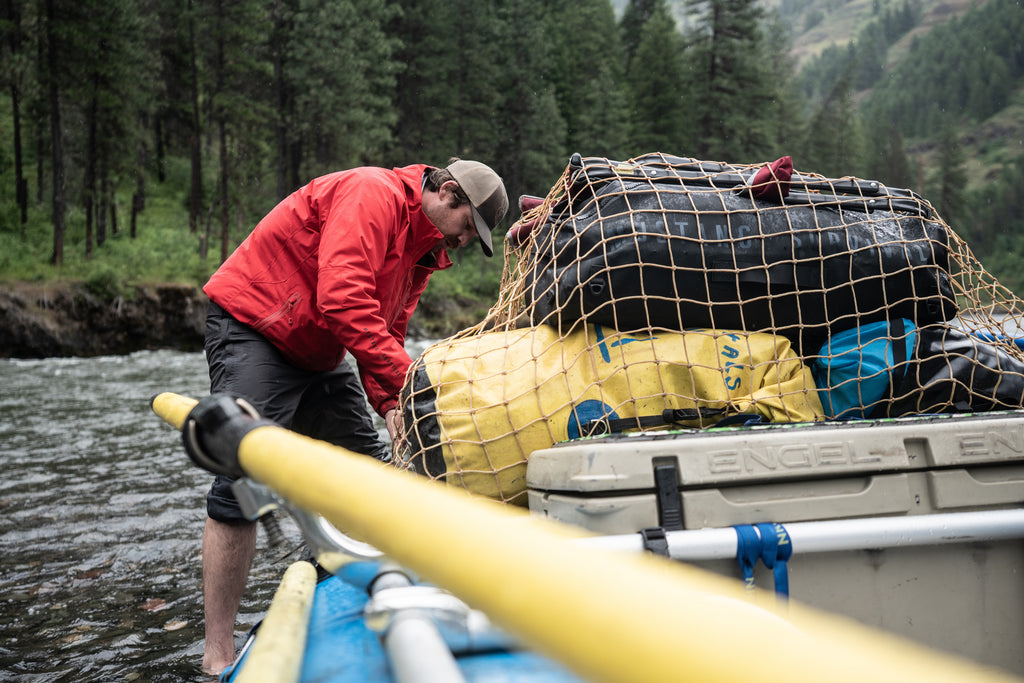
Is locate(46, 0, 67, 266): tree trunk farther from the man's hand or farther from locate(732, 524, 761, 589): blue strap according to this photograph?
Result: locate(732, 524, 761, 589): blue strap

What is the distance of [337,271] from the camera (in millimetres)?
2691

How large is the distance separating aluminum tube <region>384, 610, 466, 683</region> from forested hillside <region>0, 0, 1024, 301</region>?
2290cm

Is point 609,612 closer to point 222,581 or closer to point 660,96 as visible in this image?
point 222,581

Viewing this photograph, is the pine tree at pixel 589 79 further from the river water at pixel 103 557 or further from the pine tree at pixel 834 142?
the river water at pixel 103 557

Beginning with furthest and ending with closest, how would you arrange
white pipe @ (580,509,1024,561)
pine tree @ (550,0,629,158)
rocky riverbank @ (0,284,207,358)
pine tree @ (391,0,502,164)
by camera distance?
pine tree @ (550,0,629,158)
pine tree @ (391,0,502,164)
rocky riverbank @ (0,284,207,358)
white pipe @ (580,509,1024,561)

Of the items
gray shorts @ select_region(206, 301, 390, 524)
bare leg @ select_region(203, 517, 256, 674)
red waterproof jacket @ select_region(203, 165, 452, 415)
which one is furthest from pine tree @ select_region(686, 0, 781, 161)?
bare leg @ select_region(203, 517, 256, 674)

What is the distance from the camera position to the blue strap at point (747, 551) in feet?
5.12

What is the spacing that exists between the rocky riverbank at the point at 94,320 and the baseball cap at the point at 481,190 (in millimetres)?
19151

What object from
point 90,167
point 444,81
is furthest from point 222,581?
point 444,81

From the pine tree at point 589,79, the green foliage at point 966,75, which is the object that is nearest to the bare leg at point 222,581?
the pine tree at point 589,79

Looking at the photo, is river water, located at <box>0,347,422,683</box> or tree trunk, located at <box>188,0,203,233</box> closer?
river water, located at <box>0,347,422,683</box>

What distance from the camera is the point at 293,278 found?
3.01m

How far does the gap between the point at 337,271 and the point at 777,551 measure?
68.8 inches

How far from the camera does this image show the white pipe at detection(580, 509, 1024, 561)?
1555 millimetres
